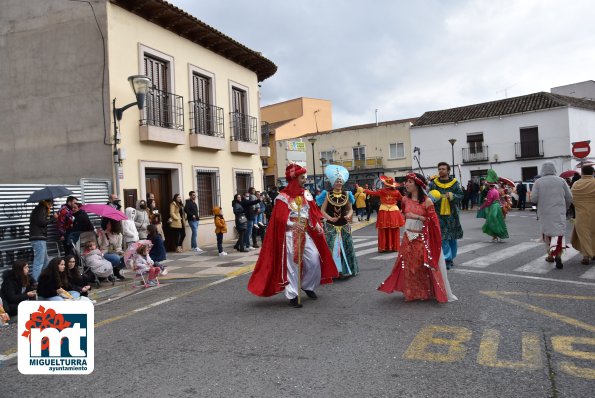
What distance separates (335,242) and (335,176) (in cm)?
110

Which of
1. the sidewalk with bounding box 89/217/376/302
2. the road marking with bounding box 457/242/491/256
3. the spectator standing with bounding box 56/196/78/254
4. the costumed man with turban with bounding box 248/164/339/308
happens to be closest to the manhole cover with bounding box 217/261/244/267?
the sidewalk with bounding box 89/217/376/302

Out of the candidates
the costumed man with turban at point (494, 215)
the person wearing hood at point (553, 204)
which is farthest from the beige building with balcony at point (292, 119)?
the person wearing hood at point (553, 204)

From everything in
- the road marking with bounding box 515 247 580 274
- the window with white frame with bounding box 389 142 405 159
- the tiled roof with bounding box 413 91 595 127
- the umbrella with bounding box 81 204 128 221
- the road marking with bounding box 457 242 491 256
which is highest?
the tiled roof with bounding box 413 91 595 127

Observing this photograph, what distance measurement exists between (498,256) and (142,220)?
7.94 meters

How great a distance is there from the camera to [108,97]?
12.4 metres

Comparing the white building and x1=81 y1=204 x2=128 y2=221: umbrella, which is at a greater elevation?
the white building

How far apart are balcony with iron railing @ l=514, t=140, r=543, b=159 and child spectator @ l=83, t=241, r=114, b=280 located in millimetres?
35595

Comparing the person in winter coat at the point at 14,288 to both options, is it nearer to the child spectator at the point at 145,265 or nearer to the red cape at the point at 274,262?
the child spectator at the point at 145,265

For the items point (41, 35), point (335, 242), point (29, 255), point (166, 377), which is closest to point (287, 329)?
point (166, 377)

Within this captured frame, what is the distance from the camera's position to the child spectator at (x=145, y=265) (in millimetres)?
9055

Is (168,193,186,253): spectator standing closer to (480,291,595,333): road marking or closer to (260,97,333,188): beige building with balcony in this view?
(480,291,595,333): road marking

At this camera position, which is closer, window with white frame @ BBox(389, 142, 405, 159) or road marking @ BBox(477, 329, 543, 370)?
road marking @ BBox(477, 329, 543, 370)

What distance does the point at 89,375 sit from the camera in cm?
423

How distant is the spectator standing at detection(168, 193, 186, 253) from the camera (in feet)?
44.8
